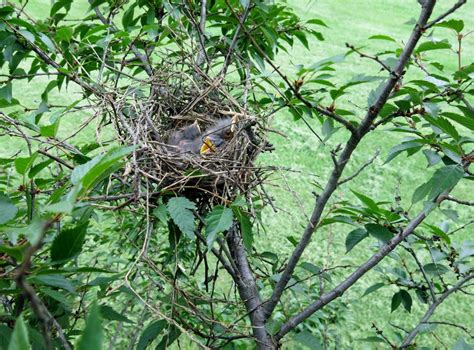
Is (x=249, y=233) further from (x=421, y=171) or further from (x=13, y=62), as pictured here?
(x=421, y=171)

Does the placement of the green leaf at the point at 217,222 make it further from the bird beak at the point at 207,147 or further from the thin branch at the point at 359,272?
the bird beak at the point at 207,147

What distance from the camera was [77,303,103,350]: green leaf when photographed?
26 cm

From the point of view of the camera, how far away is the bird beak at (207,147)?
1553 millimetres

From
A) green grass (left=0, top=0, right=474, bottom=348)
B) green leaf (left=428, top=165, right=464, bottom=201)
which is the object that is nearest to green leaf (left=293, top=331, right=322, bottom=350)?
green grass (left=0, top=0, right=474, bottom=348)

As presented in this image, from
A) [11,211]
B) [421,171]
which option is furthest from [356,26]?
[11,211]

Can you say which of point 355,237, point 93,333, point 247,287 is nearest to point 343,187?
point 247,287

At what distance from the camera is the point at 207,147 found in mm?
1585

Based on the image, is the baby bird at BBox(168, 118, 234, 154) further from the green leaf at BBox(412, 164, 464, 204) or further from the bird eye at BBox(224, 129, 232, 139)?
the green leaf at BBox(412, 164, 464, 204)

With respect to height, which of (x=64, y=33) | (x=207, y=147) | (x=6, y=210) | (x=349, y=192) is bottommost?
(x=6, y=210)

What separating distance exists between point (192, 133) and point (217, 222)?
27.4 inches

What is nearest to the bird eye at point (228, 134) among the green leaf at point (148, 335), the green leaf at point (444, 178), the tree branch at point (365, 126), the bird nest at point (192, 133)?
the bird nest at point (192, 133)

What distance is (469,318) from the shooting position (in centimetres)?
319

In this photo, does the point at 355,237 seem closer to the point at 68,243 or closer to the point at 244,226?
the point at 244,226

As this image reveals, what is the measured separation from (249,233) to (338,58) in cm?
40
